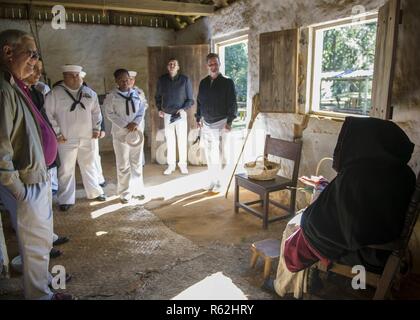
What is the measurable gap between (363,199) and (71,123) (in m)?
3.13

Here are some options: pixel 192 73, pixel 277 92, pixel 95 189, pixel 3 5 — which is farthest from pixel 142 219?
pixel 3 5

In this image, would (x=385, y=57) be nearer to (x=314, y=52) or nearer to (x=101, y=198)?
(x=314, y=52)

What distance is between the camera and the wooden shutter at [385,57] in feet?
7.71

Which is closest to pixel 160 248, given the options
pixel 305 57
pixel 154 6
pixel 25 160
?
pixel 25 160

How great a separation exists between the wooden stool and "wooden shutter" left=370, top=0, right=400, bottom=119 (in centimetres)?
126

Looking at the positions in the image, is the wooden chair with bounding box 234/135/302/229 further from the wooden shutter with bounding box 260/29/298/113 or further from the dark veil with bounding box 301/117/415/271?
the dark veil with bounding box 301/117/415/271

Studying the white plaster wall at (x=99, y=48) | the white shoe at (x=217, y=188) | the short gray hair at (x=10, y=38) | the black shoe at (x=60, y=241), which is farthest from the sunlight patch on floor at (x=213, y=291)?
the white plaster wall at (x=99, y=48)

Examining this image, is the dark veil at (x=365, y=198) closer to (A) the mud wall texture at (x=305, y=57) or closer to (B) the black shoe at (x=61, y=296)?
(A) the mud wall texture at (x=305, y=57)

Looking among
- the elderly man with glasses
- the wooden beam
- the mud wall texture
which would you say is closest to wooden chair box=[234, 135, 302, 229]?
the mud wall texture

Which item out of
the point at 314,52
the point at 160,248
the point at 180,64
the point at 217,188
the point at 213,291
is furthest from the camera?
the point at 180,64

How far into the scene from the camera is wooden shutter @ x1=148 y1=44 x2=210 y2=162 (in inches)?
224

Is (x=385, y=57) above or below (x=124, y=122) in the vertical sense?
above

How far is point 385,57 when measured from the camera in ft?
8.00

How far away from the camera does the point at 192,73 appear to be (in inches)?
226
